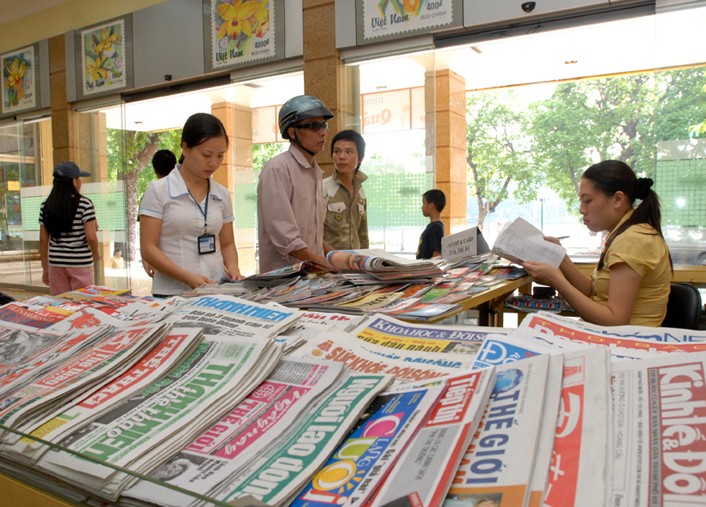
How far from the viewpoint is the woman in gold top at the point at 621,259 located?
1.94 metres

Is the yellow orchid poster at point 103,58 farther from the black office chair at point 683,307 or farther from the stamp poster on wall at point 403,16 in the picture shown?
the black office chair at point 683,307

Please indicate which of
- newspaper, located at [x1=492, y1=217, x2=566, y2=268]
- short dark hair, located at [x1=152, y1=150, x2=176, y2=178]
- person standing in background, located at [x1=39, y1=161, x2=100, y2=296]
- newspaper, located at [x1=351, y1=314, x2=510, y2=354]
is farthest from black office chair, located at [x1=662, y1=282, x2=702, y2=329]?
person standing in background, located at [x1=39, y1=161, x2=100, y2=296]

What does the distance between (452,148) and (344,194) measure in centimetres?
366

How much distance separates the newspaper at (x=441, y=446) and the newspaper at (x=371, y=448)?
12mm

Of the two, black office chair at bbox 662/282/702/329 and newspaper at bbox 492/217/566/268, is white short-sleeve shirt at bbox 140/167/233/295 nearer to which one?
newspaper at bbox 492/217/566/268

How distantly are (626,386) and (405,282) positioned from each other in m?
1.11

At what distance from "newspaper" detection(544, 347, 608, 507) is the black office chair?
156 cm

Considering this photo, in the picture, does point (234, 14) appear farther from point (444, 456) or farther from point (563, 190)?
point (563, 190)

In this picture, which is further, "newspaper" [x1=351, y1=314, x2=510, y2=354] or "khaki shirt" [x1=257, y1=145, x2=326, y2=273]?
"khaki shirt" [x1=257, y1=145, x2=326, y2=273]

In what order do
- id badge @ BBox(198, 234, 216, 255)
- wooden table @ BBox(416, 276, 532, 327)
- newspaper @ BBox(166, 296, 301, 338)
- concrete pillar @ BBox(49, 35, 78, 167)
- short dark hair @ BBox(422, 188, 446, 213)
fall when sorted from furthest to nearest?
concrete pillar @ BBox(49, 35, 78, 167), short dark hair @ BBox(422, 188, 446, 213), id badge @ BBox(198, 234, 216, 255), wooden table @ BBox(416, 276, 532, 327), newspaper @ BBox(166, 296, 301, 338)

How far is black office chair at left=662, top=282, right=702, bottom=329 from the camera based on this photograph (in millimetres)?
1981

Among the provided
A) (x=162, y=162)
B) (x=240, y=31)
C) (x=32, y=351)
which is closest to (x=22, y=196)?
(x=240, y=31)

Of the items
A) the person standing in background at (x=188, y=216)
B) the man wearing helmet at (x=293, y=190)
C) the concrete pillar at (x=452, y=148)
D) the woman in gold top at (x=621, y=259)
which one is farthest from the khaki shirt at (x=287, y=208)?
the concrete pillar at (x=452, y=148)

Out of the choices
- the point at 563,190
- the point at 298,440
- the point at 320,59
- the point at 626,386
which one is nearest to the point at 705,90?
the point at 320,59
